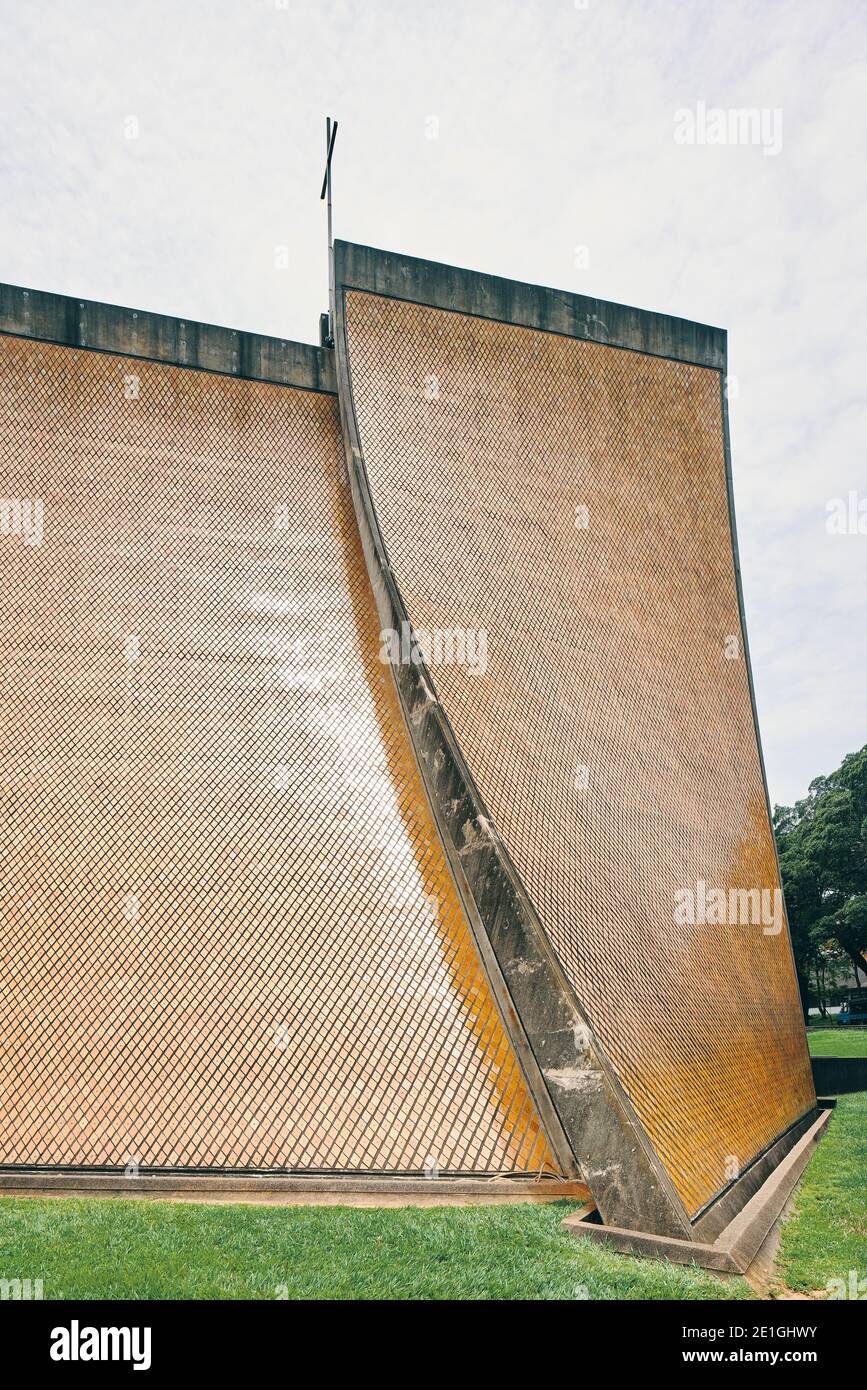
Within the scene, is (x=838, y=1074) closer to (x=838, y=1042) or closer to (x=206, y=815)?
(x=838, y=1042)

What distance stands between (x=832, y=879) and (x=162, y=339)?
21050mm

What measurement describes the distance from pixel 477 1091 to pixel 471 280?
12.9 metres

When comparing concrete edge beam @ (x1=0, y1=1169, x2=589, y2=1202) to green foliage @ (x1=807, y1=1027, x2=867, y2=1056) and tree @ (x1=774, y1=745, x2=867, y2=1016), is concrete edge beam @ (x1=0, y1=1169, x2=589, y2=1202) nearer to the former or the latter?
green foliage @ (x1=807, y1=1027, x2=867, y2=1056)

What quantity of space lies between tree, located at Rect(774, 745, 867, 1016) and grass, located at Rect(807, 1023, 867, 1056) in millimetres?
1192

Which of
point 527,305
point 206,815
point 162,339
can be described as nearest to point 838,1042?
point 527,305

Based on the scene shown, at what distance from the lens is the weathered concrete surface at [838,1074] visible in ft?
52.4

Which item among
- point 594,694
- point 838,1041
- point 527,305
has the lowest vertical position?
point 838,1041

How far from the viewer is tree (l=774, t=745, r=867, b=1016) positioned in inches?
951

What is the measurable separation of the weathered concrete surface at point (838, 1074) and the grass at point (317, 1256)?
12287 millimetres

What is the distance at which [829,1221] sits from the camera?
6633 mm

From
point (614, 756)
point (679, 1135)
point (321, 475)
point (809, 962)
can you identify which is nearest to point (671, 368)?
point (321, 475)

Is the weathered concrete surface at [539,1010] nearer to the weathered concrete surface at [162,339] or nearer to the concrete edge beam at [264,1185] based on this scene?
the concrete edge beam at [264,1185]

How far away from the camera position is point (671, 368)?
16.6 metres

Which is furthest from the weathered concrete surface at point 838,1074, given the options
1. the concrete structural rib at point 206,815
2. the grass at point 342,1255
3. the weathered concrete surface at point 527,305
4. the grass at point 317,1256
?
the weathered concrete surface at point 527,305
